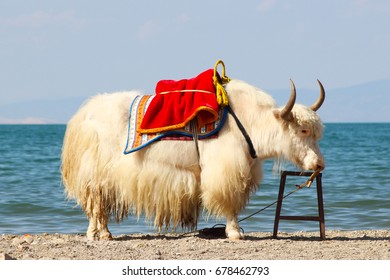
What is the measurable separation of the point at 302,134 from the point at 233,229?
101 centimetres

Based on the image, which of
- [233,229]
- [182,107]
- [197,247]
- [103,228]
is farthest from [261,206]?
[197,247]

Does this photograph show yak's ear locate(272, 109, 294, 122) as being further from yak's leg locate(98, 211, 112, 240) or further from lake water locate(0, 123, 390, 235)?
yak's leg locate(98, 211, 112, 240)

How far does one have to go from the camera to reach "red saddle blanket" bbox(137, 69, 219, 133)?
21.2 ft

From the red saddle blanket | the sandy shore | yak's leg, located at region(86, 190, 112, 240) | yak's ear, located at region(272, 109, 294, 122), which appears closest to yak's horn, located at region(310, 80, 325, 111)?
yak's ear, located at region(272, 109, 294, 122)

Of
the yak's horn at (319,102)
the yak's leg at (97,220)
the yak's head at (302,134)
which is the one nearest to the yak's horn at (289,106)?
the yak's head at (302,134)

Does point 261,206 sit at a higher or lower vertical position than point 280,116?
lower

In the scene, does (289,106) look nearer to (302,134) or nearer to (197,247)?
(302,134)

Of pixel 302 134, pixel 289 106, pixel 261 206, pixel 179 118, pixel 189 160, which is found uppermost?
pixel 289 106

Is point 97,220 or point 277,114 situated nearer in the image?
point 277,114

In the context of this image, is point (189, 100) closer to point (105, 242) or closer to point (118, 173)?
point (118, 173)

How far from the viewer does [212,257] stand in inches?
223

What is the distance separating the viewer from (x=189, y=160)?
21.4 feet

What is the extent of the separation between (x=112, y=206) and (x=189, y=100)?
1.18 meters
